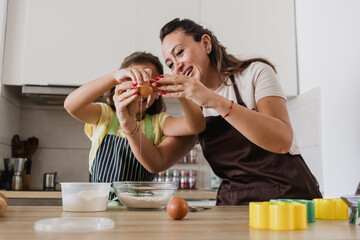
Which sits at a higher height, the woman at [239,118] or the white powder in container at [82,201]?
the woman at [239,118]

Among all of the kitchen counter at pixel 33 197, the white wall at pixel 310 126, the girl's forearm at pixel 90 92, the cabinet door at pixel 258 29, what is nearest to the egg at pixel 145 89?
the girl's forearm at pixel 90 92

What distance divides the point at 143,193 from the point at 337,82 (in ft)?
4.65

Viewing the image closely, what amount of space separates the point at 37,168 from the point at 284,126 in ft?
6.80

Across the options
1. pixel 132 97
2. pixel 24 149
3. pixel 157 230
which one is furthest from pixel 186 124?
pixel 24 149

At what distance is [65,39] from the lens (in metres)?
2.53

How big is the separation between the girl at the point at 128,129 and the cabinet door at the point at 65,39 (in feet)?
3.45

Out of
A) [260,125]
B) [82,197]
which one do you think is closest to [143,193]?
[82,197]

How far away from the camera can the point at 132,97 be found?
48.2 inches

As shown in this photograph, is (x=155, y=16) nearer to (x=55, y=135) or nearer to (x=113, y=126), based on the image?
(x=55, y=135)

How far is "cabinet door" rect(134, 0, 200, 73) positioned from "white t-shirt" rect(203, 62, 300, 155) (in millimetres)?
1237

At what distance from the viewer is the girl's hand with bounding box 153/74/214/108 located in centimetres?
112

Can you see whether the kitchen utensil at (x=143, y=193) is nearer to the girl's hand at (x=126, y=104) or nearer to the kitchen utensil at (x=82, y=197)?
the kitchen utensil at (x=82, y=197)

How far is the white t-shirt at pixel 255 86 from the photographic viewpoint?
49.5 inches

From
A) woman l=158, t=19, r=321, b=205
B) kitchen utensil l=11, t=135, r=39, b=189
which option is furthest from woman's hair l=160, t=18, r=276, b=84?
kitchen utensil l=11, t=135, r=39, b=189
